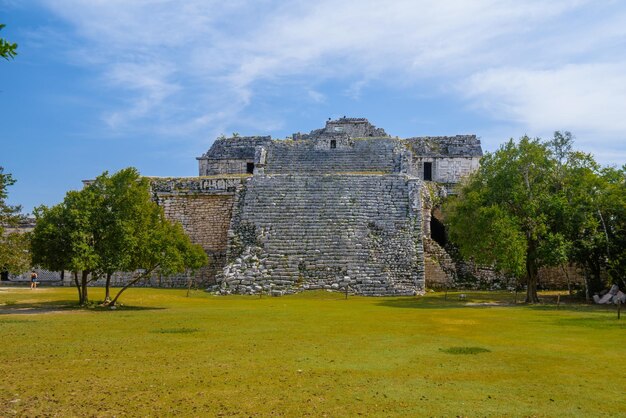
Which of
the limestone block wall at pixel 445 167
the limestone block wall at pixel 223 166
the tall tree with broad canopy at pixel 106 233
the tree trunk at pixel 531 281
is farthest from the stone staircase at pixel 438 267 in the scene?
the limestone block wall at pixel 223 166

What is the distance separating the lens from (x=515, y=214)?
20.6m

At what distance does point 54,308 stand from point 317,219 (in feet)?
35.4

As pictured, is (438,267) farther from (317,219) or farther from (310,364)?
(310,364)

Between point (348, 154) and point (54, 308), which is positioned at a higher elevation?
point (348, 154)

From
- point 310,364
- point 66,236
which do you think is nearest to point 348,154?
point 66,236

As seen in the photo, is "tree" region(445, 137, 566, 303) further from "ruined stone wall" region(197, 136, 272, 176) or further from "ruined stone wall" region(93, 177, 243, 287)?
"ruined stone wall" region(197, 136, 272, 176)

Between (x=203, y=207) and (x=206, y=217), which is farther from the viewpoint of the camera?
(x=203, y=207)

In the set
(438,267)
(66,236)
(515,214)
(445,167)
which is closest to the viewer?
(66,236)

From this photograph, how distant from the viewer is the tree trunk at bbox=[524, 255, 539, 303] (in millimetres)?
19672

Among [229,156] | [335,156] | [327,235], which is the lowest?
[327,235]

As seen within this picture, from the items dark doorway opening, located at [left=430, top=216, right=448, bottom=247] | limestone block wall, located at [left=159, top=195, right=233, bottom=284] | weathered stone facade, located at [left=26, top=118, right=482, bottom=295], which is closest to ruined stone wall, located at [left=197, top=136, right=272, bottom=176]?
weathered stone facade, located at [left=26, top=118, right=482, bottom=295]

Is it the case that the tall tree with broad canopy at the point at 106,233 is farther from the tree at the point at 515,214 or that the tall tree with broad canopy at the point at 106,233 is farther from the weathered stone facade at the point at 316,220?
the tree at the point at 515,214

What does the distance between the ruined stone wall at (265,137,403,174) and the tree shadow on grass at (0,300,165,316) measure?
13.3 m

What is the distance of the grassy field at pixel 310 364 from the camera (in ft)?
20.0
